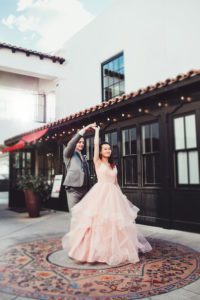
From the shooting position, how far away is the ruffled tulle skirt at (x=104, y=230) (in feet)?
14.5

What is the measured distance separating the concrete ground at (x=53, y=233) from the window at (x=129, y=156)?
1.45 metres

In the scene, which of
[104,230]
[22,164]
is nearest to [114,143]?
[104,230]

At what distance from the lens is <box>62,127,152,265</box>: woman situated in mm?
4430

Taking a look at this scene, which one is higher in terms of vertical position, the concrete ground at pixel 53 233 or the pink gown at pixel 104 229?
the pink gown at pixel 104 229

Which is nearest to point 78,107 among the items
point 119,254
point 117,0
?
point 117,0

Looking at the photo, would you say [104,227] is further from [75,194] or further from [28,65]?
[28,65]

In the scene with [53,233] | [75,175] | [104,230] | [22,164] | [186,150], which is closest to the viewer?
[104,230]

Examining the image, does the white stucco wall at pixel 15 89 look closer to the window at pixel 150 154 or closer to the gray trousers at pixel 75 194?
the window at pixel 150 154

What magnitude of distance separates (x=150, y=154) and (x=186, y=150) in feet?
3.54

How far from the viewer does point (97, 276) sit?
3.91 metres

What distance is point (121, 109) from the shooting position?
8.47m

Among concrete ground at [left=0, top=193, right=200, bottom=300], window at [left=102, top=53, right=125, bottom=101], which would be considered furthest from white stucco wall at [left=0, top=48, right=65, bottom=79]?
concrete ground at [left=0, top=193, right=200, bottom=300]

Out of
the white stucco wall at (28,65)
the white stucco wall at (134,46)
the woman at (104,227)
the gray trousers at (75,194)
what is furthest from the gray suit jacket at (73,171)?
the white stucco wall at (28,65)

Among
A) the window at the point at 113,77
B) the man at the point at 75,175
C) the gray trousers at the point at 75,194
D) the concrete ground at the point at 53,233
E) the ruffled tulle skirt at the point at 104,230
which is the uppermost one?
the window at the point at 113,77
